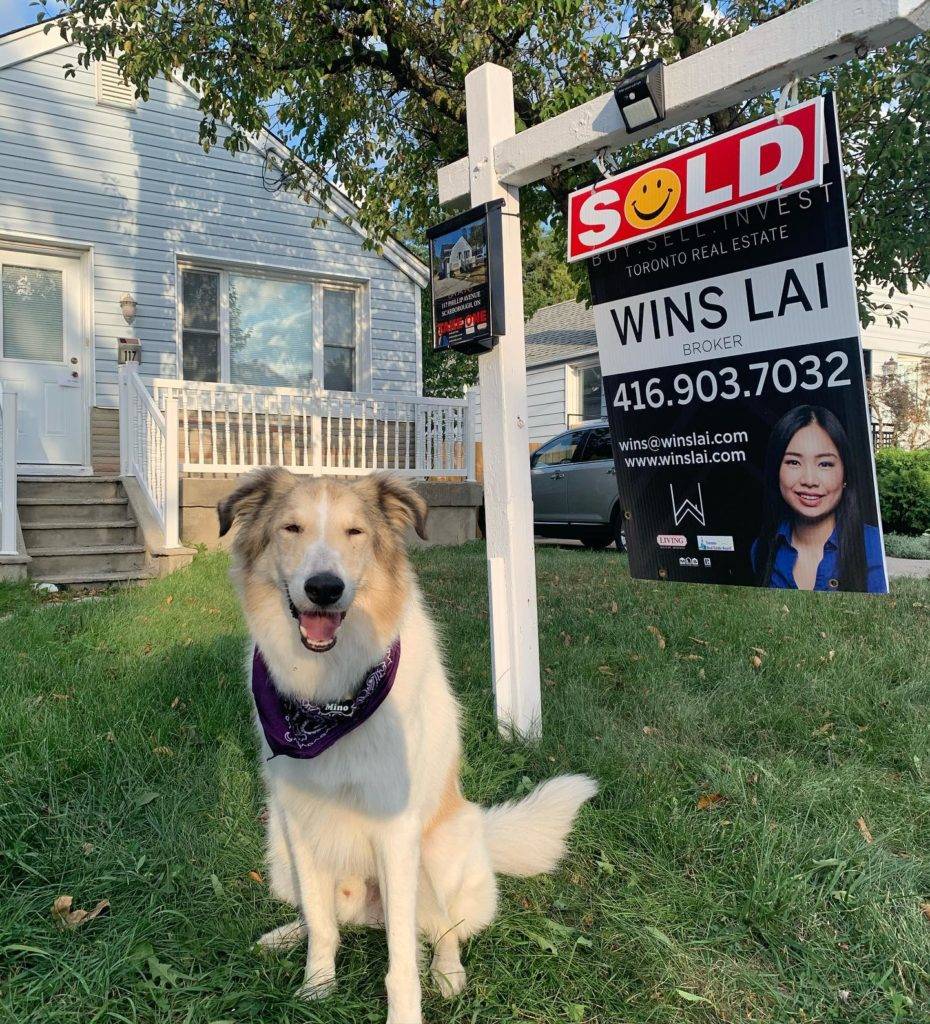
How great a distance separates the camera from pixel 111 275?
10.3 metres

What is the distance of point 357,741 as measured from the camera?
2168 mm

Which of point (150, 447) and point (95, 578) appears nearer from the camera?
point (95, 578)

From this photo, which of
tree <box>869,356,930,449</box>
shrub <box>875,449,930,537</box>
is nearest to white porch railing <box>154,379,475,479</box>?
shrub <box>875,449,930,537</box>

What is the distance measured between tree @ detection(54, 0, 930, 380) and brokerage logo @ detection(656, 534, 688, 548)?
3.32 meters

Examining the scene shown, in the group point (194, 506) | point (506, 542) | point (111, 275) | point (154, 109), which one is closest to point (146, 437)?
point (194, 506)

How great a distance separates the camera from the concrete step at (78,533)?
769 cm

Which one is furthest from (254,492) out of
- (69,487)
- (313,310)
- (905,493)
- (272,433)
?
(905,493)

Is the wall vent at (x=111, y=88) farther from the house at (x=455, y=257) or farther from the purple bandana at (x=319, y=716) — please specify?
the purple bandana at (x=319, y=716)

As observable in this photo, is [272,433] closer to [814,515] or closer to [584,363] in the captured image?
[814,515]

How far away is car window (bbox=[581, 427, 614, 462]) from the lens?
11.5 m

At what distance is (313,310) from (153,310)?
239 cm

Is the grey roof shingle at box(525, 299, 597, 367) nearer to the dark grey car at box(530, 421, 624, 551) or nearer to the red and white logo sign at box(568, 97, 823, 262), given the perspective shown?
the dark grey car at box(530, 421, 624, 551)

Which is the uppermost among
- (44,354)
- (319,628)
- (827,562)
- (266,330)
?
(266,330)

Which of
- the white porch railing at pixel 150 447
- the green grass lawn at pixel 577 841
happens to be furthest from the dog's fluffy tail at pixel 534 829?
the white porch railing at pixel 150 447
